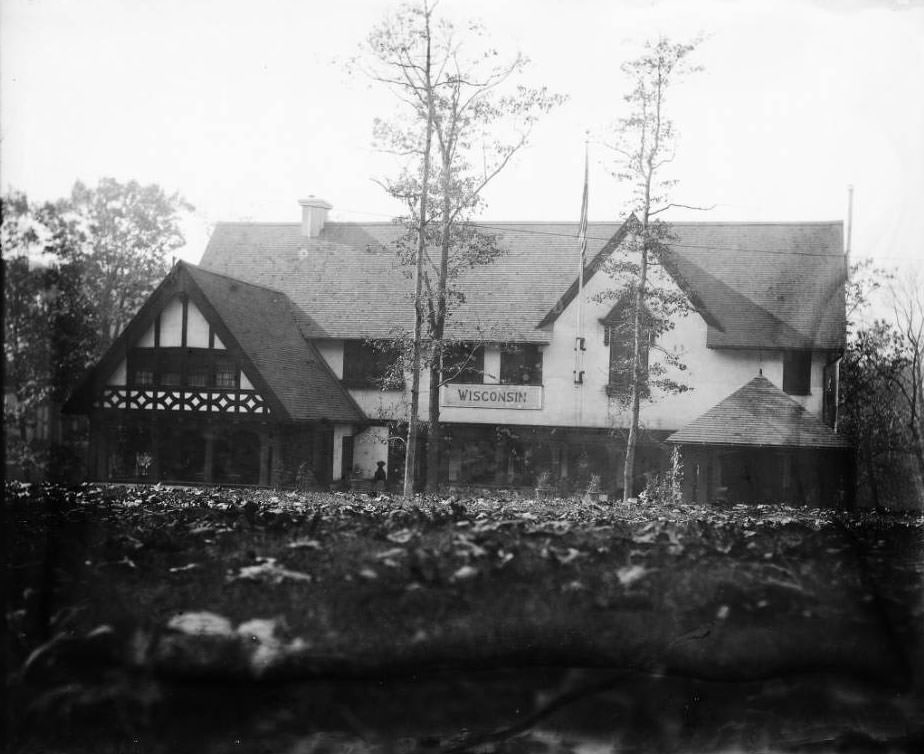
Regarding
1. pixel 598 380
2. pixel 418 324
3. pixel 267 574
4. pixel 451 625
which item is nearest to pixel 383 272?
pixel 418 324

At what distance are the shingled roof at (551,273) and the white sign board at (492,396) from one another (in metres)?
0.15

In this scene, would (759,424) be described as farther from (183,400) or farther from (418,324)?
(183,400)

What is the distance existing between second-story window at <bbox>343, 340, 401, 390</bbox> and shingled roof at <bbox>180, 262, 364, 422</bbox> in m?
0.05

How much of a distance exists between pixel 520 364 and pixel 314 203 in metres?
0.77

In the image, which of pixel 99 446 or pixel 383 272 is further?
pixel 383 272

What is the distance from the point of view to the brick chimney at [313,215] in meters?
2.32

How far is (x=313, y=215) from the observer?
2361 mm

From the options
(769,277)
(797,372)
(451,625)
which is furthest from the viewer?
(769,277)

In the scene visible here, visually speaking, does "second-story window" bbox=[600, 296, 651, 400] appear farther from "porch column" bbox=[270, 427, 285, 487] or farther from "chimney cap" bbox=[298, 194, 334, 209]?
"porch column" bbox=[270, 427, 285, 487]

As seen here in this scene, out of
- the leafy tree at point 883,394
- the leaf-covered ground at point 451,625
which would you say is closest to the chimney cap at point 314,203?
the leaf-covered ground at point 451,625

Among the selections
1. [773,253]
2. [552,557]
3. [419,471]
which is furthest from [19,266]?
[773,253]

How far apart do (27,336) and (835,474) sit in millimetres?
2350

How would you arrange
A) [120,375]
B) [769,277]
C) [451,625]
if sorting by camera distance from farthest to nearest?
1. [769,277]
2. [120,375]
3. [451,625]

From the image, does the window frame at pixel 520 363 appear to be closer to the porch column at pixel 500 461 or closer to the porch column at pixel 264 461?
the porch column at pixel 500 461
